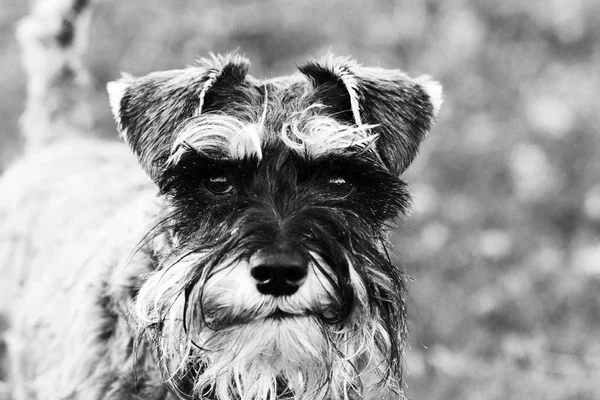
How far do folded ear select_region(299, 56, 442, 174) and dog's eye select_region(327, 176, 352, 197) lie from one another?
0.90 feet

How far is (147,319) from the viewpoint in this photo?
318 centimetres

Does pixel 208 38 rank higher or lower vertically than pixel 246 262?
higher

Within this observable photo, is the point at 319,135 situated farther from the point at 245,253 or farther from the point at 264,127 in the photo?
the point at 245,253

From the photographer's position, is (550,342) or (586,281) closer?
(550,342)

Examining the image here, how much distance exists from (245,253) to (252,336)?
0.37 meters

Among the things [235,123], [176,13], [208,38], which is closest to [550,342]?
[235,123]

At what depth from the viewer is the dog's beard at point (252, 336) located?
112 inches

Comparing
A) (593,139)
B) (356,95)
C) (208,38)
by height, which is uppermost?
(208,38)

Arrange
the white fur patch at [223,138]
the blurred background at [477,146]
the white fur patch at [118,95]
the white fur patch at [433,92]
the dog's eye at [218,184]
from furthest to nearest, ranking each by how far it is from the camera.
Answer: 1. the blurred background at [477,146]
2. the white fur patch at [433,92]
3. the white fur patch at [118,95]
4. the dog's eye at [218,184]
5. the white fur patch at [223,138]

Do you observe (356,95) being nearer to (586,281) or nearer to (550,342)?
(550,342)

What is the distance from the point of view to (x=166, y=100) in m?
3.52

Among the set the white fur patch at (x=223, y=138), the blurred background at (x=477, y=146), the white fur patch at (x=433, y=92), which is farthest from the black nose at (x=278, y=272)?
the blurred background at (x=477, y=146)

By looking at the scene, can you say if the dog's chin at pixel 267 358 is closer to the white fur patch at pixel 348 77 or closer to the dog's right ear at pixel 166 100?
the dog's right ear at pixel 166 100

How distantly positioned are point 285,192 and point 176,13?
5.87 meters
